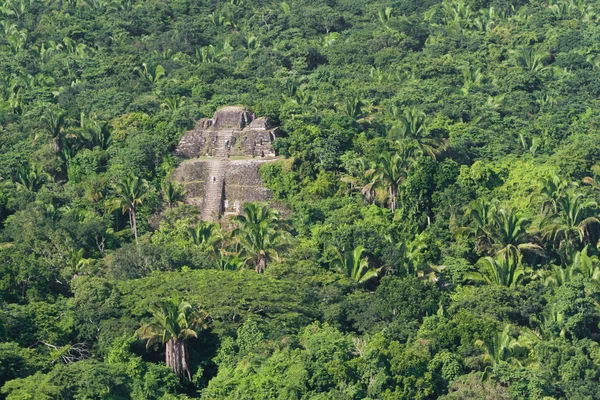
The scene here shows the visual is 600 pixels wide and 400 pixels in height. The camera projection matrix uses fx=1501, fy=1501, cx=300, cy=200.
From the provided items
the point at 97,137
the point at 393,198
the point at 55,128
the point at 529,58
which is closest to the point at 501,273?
the point at 393,198

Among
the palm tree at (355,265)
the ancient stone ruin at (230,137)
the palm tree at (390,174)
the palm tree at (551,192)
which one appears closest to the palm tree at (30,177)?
the ancient stone ruin at (230,137)

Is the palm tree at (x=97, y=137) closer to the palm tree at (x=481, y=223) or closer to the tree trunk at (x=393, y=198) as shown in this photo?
the tree trunk at (x=393, y=198)

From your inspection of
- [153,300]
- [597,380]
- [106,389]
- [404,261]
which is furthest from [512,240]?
[106,389]

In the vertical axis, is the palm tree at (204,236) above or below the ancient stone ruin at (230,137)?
below

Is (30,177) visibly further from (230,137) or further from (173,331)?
(173,331)

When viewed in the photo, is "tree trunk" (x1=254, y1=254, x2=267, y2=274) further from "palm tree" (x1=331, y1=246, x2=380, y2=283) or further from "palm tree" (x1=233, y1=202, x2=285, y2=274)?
"palm tree" (x1=331, y1=246, x2=380, y2=283)

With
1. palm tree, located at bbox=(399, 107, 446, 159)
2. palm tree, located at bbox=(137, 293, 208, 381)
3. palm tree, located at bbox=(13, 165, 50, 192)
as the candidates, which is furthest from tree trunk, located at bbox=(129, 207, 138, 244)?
palm tree, located at bbox=(399, 107, 446, 159)
